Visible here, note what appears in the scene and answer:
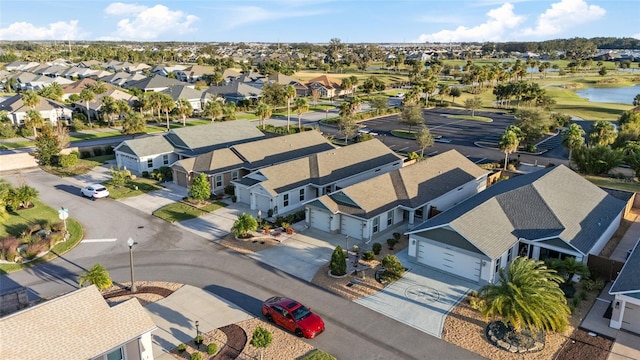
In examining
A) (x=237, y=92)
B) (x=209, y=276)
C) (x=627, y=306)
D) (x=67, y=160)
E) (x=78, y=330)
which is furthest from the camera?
(x=237, y=92)

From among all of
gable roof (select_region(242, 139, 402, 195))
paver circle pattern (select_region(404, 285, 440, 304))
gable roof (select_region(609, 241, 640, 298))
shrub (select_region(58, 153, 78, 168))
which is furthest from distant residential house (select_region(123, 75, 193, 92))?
gable roof (select_region(609, 241, 640, 298))

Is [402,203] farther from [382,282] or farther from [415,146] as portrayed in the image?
[415,146]

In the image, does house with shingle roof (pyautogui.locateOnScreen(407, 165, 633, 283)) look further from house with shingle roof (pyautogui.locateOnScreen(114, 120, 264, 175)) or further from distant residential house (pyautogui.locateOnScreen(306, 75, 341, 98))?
distant residential house (pyautogui.locateOnScreen(306, 75, 341, 98))

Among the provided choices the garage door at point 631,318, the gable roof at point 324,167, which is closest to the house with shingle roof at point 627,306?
the garage door at point 631,318

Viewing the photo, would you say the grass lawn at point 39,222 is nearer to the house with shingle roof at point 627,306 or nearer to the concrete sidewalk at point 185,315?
the concrete sidewalk at point 185,315

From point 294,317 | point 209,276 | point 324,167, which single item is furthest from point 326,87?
point 294,317

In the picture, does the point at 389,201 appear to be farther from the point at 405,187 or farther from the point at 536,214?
the point at 536,214

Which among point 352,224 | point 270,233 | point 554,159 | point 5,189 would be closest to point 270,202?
point 270,233
